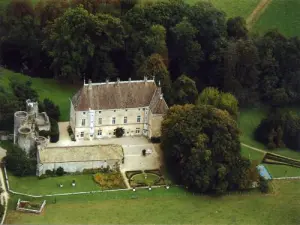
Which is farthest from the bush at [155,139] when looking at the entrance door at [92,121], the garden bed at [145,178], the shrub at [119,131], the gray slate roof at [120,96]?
the entrance door at [92,121]

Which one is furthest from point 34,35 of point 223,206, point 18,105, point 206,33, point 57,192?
point 223,206

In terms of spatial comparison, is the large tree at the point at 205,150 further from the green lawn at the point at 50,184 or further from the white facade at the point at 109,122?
the green lawn at the point at 50,184

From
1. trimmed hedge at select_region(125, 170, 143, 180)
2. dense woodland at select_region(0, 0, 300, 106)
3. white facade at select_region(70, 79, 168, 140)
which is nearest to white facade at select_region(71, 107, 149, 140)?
white facade at select_region(70, 79, 168, 140)

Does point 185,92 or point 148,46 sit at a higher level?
point 148,46

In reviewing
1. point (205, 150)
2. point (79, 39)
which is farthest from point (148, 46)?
point (205, 150)

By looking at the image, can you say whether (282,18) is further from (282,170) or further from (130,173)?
(130,173)

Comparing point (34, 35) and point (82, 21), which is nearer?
point (82, 21)

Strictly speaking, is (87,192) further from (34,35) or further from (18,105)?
(34,35)
